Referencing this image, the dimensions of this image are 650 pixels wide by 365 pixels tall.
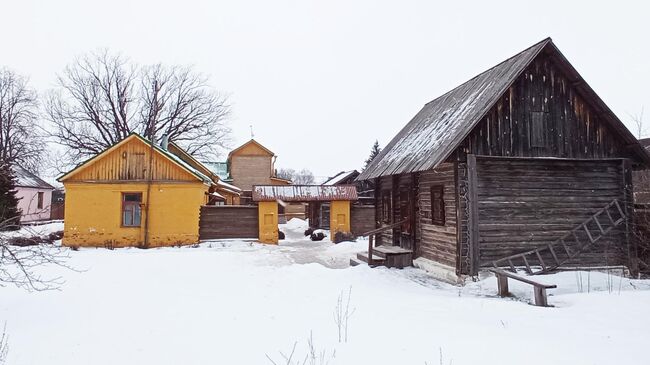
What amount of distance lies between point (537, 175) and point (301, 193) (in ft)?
45.9

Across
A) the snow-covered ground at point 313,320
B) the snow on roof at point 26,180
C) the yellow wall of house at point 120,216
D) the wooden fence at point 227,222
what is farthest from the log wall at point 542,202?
the snow on roof at point 26,180

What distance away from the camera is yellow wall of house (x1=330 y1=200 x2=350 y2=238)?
24.1 metres

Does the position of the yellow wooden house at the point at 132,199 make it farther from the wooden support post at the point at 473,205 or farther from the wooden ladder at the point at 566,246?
the wooden ladder at the point at 566,246

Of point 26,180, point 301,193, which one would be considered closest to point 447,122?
point 301,193

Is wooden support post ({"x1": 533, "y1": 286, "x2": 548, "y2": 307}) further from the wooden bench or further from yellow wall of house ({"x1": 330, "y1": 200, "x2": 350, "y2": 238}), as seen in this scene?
yellow wall of house ({"x1": 330, "y1": 200, "x2": 350, "y2": 238})

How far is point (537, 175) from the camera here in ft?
37.7

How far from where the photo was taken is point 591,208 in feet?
38.3

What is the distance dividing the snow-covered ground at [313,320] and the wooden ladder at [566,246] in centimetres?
59

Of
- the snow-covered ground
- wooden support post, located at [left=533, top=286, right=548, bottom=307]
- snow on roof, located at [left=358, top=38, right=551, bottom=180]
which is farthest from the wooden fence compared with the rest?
wooden support post, located at [left=533, top=286, right=548, bottom=307]

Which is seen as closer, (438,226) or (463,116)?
(463,116)

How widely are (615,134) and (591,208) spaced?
222 cm

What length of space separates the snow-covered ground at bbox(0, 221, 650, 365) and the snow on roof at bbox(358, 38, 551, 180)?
3628 millimetres

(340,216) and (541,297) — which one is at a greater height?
(340,216)

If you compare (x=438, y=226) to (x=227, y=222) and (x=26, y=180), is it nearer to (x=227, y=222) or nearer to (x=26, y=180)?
(x=227, y=222)
